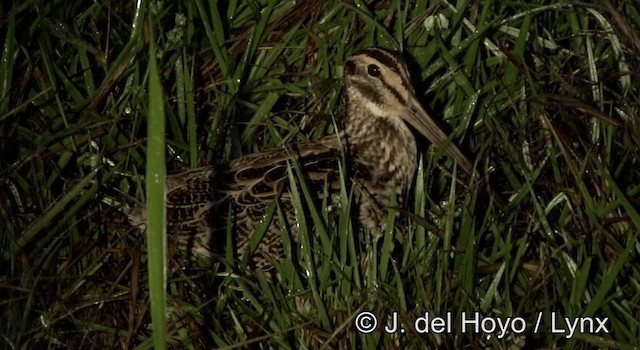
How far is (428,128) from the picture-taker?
208 inches

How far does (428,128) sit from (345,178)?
1.36 feet

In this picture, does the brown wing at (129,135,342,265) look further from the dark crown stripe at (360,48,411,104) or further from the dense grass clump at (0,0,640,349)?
the dark crown stripe at (360,48,411,104)

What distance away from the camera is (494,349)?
4.40 meters

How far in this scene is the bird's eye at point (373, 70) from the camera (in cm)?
529

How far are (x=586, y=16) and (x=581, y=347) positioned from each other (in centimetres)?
165

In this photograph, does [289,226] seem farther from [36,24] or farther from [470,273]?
[36,24]

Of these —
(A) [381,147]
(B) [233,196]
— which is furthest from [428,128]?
(B) [233,196]

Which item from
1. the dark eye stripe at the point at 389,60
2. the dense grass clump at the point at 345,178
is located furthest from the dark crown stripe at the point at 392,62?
the dense grass clump at the point at 345,178

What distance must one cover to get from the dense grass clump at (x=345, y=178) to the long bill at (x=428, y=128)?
51 mm

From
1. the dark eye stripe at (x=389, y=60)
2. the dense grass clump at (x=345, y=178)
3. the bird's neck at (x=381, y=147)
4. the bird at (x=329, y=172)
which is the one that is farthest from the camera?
the bird's neck at (x=381, y=147)

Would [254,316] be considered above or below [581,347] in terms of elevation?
above

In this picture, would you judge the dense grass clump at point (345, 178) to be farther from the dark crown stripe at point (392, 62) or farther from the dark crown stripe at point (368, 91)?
the dark crown stripe at point (392, 62)

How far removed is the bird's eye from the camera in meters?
5.29

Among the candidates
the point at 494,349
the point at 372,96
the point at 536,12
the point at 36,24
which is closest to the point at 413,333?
the point at 494,349
